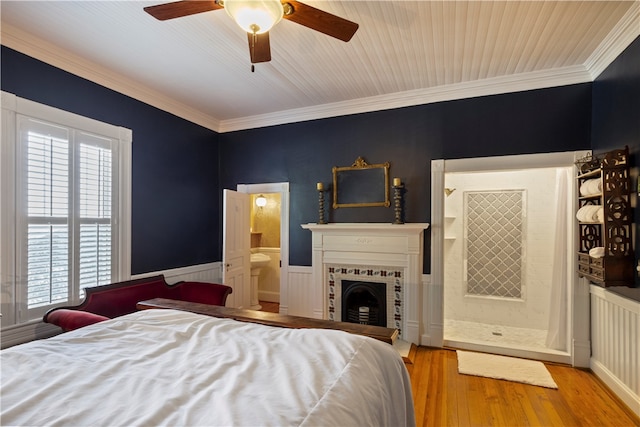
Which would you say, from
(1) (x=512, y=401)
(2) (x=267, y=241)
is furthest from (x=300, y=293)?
(1) (x=512, y=401)

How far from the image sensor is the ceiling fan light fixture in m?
1.59

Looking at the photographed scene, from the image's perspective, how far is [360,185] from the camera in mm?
3805

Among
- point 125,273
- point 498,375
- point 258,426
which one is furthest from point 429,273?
point 125,273

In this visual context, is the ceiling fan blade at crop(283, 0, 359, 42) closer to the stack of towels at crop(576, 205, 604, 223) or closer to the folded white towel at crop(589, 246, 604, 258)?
the stack of towels at crop(576, 205, 604, 223)

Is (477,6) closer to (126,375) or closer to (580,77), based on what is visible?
(580,77)

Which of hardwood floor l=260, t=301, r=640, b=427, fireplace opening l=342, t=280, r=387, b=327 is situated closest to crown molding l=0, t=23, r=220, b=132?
fireplace opening l=342, t=280, r=387, b=327

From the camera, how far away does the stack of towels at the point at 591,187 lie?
2526 millimetres

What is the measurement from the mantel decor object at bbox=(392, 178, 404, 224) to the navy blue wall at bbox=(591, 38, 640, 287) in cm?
178

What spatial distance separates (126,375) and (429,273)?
9.94 ft

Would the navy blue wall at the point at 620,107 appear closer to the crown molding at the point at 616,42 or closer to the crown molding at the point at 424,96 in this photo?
the crown molding at the point at 616,42

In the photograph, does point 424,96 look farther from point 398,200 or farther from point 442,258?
point 442,258

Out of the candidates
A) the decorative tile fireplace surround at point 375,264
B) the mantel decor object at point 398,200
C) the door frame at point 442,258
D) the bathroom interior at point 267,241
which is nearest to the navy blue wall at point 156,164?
the bathroom interior at point 267,241

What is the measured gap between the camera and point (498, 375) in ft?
9.14

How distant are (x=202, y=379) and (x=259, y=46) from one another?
186 cm
